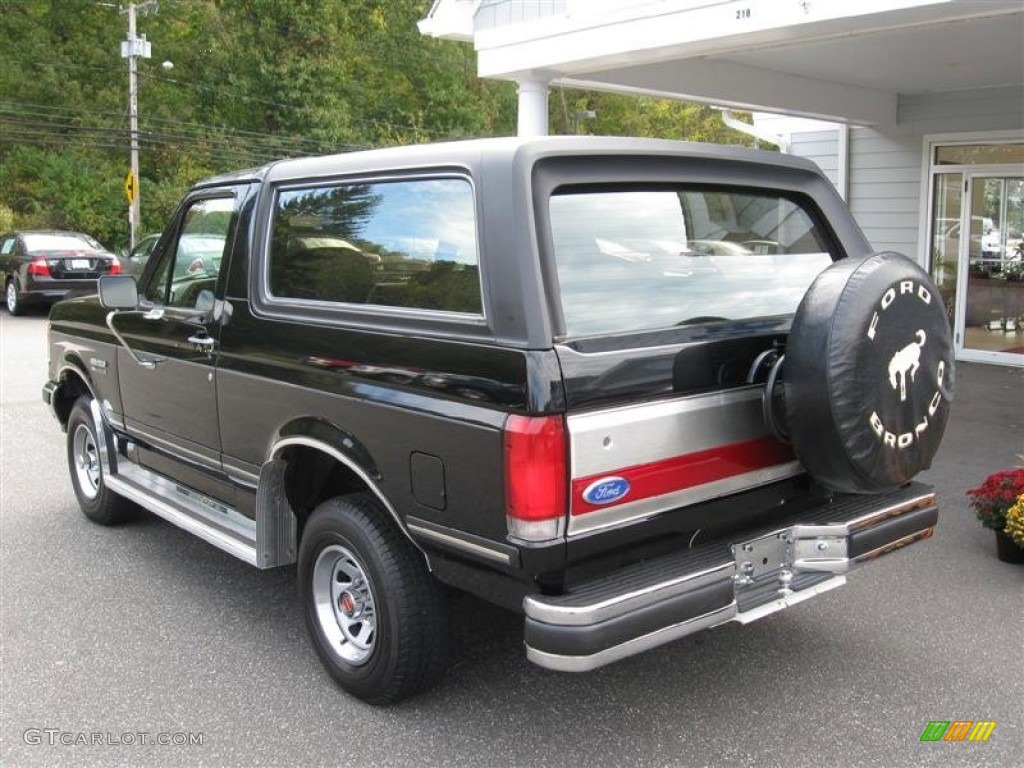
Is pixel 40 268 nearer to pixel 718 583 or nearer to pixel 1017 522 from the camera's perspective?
pixel 1017 522

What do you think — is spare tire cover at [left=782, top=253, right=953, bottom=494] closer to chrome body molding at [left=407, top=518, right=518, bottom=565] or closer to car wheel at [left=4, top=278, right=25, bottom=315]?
chrome body molding at [left=407, top=518, right=518, bottom=565]

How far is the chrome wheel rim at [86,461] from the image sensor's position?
565 centimetres

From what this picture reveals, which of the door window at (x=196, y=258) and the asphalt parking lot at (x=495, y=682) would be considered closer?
the asphalt parking lot at (x=495, y=682)

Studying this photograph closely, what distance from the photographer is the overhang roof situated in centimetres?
680

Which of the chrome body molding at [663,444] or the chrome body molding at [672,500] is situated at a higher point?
the chrome body molding at [663,444]

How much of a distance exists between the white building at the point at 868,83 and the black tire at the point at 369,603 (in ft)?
16.8

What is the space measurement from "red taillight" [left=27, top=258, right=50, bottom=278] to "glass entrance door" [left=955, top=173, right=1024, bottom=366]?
15.8 m

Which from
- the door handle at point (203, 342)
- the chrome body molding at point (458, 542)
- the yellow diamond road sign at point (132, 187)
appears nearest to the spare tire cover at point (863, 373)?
the chrome body molding at point (458, 542)

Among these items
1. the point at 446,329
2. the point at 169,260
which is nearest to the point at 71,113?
the point at 169,260

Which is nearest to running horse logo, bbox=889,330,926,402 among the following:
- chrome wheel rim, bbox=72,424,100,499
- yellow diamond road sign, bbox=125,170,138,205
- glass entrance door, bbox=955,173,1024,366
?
chrome wheel rim, bbox=72,424,100,499

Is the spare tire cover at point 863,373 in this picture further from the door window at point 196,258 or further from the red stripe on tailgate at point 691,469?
the door window at point 196,258

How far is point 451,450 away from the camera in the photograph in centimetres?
296

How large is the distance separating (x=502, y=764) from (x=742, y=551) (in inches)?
42.2

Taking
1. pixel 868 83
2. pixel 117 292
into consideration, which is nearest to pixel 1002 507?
pixel 117 292
